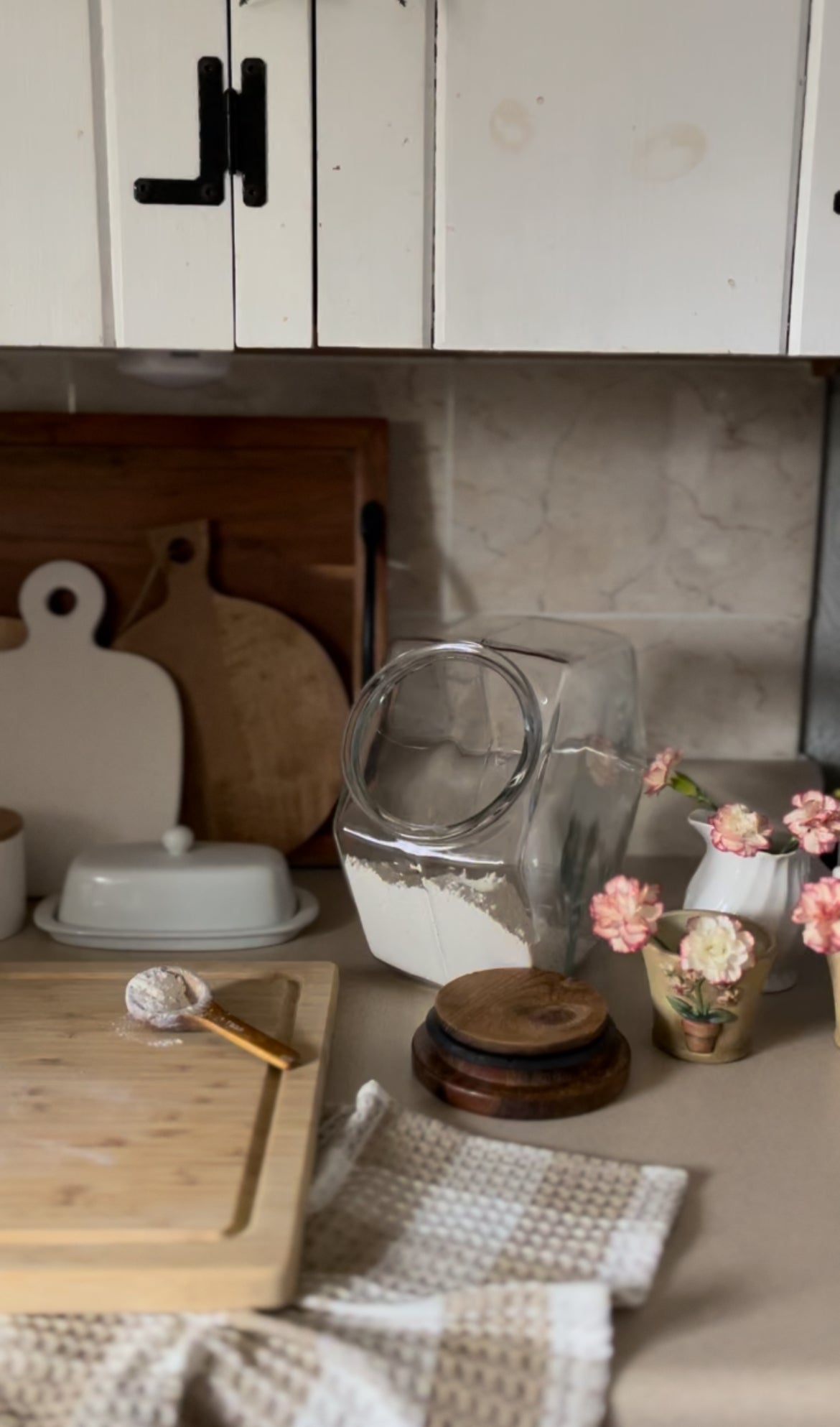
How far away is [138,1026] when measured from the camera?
99 centimetres

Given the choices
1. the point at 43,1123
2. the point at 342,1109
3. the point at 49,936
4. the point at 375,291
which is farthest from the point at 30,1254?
the point at 375,291

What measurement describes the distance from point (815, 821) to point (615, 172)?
533mm

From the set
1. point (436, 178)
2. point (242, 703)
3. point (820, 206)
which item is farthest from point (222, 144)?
point (242, 703)

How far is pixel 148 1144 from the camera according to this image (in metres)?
0.82

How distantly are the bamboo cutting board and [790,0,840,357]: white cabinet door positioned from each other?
2.14ft

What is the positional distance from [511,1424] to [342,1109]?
28 centimetres

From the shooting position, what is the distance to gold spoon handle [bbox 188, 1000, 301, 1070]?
917mm

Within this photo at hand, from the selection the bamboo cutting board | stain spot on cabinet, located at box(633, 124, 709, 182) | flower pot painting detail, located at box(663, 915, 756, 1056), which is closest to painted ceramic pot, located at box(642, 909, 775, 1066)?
flower pot painting detail, located at box(663, 915, 756, 1056)

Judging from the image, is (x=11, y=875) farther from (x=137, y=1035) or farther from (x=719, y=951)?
(x=719, y=951)

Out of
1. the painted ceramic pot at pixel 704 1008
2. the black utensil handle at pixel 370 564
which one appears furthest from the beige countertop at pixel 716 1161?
the black utensil handle at pixel 370 564

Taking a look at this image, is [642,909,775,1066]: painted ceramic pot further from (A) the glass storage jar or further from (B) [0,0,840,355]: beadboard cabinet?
(B) [0,0,840,355]: beadboard cabinet

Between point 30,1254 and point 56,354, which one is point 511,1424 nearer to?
point 30,1254

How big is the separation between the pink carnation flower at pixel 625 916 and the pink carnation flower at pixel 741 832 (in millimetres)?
111

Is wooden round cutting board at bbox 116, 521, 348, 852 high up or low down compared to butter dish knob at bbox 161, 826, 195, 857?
up
